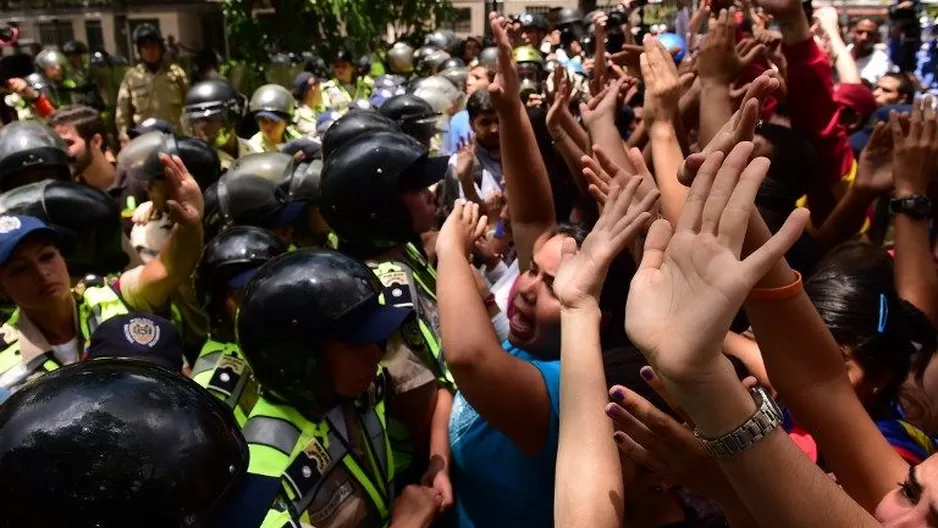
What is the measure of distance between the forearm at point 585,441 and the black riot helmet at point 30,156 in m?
3.49

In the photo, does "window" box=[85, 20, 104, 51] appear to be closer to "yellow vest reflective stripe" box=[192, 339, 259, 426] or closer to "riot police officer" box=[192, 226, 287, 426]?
"riot police officer" box=[192, 226, 287, 426]

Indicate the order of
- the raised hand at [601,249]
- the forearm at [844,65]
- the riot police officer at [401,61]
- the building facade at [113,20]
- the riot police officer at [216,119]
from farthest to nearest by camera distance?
the building facade at [113,20] → the riot police officer at [401,61] → the riot police officer at [216,119] → the forearm at [844,65] → the raised hand at [601,249]

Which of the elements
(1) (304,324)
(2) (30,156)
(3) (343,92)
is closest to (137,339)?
(1) (304,324)

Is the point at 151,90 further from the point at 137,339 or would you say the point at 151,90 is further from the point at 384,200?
the point at 137,339

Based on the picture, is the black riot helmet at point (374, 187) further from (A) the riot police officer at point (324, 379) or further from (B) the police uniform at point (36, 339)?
(B) the police uniform at point (36, 339)

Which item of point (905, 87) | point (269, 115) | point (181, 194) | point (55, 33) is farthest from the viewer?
point (55, 33)

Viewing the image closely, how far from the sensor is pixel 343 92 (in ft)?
34.9

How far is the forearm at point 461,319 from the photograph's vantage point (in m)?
1.70

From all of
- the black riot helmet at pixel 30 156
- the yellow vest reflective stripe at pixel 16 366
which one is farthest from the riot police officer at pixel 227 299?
the black riot helmet at pixel 30 156

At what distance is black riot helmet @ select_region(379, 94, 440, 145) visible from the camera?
5.67 meters

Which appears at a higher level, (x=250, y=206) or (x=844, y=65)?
(x=844, y=65)

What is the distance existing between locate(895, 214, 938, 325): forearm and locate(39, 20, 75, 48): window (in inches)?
822

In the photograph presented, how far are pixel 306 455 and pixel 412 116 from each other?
Result: 4.13 meters

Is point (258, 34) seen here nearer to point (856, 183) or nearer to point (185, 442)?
point (856, 183)
